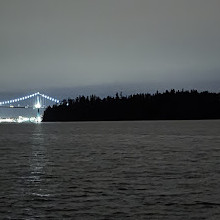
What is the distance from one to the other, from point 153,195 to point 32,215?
499cm

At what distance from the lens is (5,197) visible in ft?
52.1

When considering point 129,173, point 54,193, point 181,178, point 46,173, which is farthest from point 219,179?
point 46,173

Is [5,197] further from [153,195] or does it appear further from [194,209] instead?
[194,209]

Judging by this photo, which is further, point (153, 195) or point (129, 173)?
point (129, 173)

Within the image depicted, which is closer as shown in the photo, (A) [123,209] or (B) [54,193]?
(A) [123,209]

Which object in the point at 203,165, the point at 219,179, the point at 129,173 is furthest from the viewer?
the point at 203,165

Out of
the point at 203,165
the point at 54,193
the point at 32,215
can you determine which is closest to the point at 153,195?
the point at 54,193

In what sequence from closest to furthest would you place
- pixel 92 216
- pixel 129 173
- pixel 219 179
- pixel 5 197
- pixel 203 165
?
1. pixel 92 216
2. pixel 5 197
3. pixel 219 179
4. pixel 129 173
5. pixel 203 165

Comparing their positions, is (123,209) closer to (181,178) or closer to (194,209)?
(194,209)

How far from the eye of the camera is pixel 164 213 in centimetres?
1327

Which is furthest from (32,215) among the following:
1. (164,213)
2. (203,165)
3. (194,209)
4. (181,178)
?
(203,165)

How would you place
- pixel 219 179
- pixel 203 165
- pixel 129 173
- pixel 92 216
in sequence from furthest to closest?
pixel 203 165 → pixel 129 173 → pixel 219 179 → pixel 92 216

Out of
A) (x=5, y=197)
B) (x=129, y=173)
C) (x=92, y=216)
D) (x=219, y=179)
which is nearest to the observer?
(x=92, y=216)

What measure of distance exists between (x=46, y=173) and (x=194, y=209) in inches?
456
